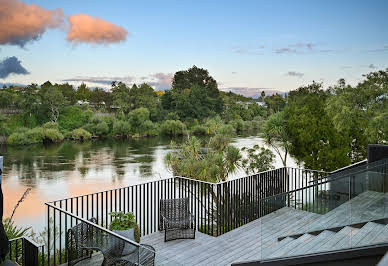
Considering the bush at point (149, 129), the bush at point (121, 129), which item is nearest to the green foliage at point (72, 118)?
the bush at point (121, 129)

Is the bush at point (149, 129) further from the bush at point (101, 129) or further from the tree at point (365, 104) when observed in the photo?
the tree at point (365, 104)

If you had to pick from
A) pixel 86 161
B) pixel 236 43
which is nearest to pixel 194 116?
pixel 236 43

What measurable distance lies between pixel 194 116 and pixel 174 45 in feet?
30.3

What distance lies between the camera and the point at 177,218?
6113 mm

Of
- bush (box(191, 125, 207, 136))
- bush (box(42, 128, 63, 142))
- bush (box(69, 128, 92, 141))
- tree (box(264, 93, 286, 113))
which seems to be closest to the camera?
tree (box(264, 93, 286, 113))

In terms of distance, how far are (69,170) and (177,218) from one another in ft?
72.3

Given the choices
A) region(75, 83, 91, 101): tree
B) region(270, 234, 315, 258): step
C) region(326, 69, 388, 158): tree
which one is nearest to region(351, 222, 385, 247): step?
region(270, 234, 315, 258): step

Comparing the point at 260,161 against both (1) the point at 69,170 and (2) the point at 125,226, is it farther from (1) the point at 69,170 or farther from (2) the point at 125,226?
(1) the point at 69,170

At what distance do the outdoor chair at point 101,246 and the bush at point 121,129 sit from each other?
3687 cm

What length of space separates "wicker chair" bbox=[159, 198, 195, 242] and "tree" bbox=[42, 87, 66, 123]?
3848cm

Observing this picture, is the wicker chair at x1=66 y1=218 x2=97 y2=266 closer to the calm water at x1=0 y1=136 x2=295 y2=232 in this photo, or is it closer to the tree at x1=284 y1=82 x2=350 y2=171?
the tree at x1=284 y1=82 x2=350 y2=171

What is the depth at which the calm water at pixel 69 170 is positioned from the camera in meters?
19.8

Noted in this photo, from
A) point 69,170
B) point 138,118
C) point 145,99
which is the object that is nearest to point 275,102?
point 138,118

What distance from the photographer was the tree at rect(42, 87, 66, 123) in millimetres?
41219
